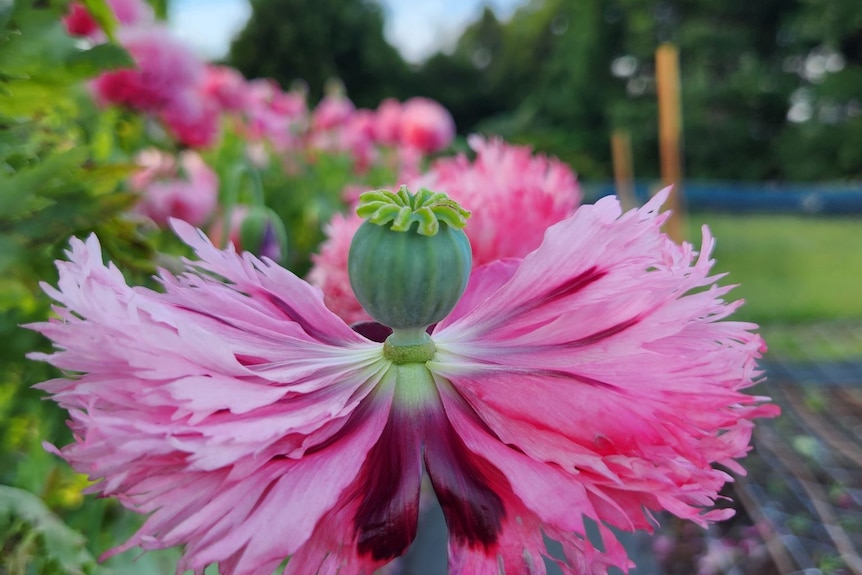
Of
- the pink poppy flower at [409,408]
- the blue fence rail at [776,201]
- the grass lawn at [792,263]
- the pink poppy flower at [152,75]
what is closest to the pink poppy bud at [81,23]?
the pink poppy flower at [152,75]

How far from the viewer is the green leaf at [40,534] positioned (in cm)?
35

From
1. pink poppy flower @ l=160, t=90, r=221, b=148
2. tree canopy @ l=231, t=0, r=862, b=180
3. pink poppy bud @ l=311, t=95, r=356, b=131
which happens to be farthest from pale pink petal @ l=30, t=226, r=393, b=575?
tree canopy @ l=231, t=0, r=862, b=180

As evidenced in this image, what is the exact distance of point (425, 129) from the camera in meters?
1.75

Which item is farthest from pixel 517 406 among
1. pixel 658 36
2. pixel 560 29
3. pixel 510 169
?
pixel 560 29

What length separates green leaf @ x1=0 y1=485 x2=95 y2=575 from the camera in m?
0.35

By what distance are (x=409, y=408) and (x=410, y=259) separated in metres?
0.05

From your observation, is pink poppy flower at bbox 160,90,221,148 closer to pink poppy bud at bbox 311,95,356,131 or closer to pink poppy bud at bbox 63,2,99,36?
pink poppy bud at bbox 63,2,99,36

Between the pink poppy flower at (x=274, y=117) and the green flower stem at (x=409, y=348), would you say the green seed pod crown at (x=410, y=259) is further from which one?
the pink poppy flower at (x=274, y=117)

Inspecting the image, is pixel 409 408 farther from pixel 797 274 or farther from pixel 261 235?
pixel 797 274

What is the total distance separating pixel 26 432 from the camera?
0.51m

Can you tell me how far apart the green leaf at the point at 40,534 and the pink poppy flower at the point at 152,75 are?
0.69m

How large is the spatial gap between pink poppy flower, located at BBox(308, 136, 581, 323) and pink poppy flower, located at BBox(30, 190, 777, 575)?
82 mm

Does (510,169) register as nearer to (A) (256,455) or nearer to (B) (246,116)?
(A) (256,455)

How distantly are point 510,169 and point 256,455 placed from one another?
23cm
